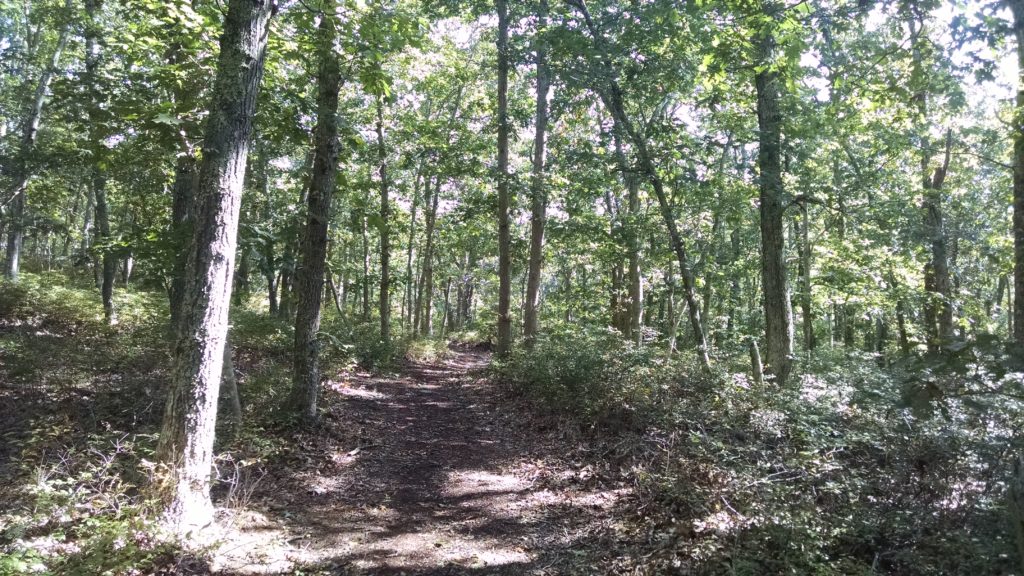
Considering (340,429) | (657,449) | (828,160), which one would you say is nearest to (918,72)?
(657,449)

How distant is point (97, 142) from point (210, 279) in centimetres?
396

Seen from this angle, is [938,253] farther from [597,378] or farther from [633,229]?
[597,378]

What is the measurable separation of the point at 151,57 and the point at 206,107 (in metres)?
3.68

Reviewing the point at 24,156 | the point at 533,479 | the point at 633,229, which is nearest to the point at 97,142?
the point at 24,156

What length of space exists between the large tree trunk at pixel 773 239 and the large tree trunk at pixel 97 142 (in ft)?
31.7

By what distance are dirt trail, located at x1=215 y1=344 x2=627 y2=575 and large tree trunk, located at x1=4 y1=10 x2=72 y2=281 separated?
8.90 meters

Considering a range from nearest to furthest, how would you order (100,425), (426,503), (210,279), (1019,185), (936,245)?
(210,279) → (426,503) → (100,425) → (1019,185) → (936,245)

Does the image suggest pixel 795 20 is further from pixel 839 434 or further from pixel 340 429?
pixel 340 429

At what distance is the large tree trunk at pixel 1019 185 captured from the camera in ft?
16.7

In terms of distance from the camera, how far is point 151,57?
860 centimetres

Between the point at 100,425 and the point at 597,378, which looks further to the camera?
the point at 597,378

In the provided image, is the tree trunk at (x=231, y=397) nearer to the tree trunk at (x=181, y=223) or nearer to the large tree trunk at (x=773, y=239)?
the tree trunk at (x=181, y=223)

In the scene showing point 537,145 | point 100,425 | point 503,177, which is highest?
point 537,145

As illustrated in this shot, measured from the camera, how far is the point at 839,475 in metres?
4.52
